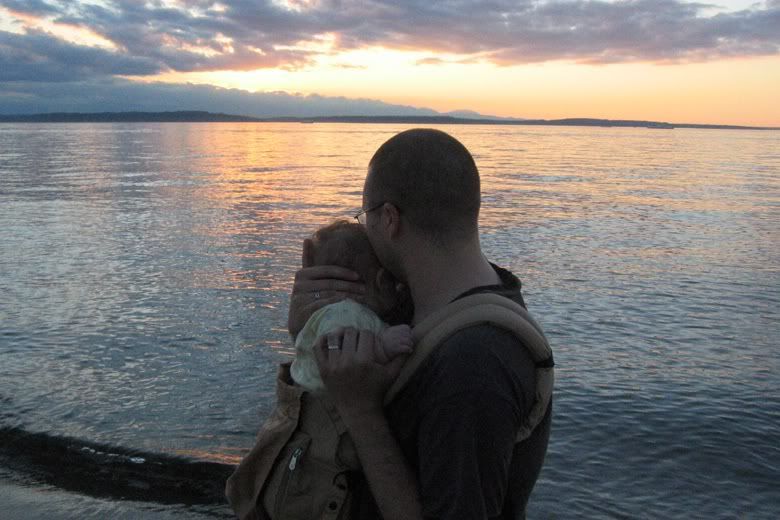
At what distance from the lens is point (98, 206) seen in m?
24.2

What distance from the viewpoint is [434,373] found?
1815mm

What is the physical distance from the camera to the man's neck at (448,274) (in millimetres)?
2094

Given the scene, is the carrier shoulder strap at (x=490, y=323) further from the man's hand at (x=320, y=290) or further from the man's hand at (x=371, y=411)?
the man's hand at (x=320, y=290)

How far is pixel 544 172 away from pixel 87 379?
35.3m

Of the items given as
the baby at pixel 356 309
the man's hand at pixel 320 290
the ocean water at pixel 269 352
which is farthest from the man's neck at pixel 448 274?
the ocean water at pixel 269 352

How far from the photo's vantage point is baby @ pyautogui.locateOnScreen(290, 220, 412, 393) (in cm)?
196

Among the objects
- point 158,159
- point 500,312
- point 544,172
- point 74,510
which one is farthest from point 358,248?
point 158,159

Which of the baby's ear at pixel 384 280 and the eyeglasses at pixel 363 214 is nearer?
the eyeglasses at pixel 363 214

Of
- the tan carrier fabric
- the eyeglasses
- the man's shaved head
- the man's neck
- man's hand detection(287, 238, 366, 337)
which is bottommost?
the tan carrier fabric

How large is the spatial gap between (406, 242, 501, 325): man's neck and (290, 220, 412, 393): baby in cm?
15

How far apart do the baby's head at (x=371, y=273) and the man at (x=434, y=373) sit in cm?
5

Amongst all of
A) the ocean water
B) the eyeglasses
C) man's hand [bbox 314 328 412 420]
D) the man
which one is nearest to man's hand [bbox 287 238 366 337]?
the man

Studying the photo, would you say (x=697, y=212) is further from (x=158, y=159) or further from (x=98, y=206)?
(x=158, y=159)

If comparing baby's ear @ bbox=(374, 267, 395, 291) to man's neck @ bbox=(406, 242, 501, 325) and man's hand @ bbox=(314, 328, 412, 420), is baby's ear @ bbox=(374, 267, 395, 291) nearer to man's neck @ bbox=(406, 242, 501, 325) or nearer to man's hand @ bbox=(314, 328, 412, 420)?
man's neck @ bbox=(406, 242, 501, 325)
